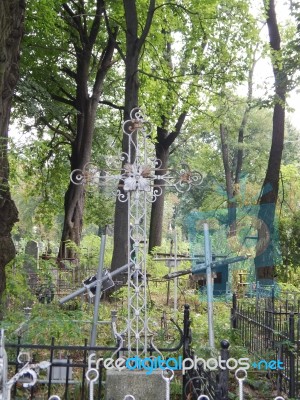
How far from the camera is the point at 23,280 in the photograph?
333 inches

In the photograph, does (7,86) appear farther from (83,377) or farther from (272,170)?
(272,170)

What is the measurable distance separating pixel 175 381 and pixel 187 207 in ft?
121

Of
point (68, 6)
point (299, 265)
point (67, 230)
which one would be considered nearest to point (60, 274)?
point (67, 230)

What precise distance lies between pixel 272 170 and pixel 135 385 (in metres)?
11.7

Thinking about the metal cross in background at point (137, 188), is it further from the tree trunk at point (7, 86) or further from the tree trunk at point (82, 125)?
the tree trunk at point (82, 125)

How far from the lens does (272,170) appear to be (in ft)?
51.6

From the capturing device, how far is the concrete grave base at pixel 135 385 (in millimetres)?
4859

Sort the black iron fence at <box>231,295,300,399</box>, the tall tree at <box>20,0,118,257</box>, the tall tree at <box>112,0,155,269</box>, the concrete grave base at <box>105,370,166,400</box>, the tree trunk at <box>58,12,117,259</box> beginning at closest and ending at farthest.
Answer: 1. the concrete grave base at <box>105,370,166,400</box>
2. the black iron fence at <box>231,295,300,399</box>
3. the tall tree at <box>112,0,155,269</box>
4. the tall tree at <box>20,0,118,257</box>
5. the tree trunk at <box>58,12,117,259</box>

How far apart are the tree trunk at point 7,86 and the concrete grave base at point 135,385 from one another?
270 centimetres

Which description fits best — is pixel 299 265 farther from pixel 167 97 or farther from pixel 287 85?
pixel 167 97

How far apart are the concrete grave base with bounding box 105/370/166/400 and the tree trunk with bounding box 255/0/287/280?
1014cm

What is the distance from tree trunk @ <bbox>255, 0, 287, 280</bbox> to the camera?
14641 mm

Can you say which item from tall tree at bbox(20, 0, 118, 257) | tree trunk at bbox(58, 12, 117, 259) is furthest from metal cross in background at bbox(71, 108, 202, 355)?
tree trunk at bbox(58, 12, 117, 259)

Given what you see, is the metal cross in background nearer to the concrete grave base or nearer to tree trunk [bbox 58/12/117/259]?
the concrete grave base
